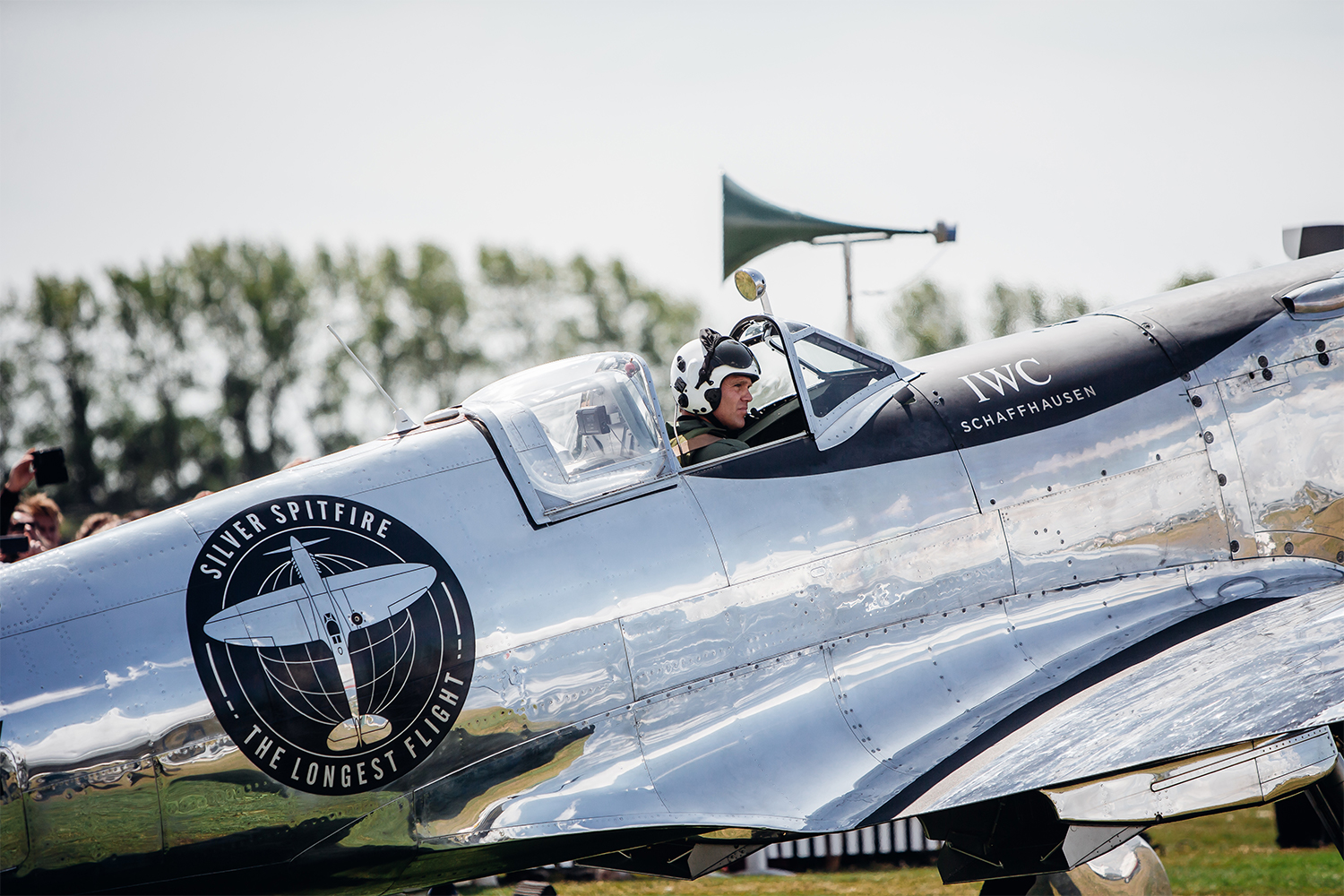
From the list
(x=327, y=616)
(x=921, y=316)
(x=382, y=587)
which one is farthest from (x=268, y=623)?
(x=921, y=316)

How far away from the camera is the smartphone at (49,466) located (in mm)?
7172

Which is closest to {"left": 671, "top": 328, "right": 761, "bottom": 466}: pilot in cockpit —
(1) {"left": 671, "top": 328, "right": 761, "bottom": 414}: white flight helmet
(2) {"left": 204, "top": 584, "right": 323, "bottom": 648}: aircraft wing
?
(1) {"left": 671, "top": 328, "right": 761, "bottom": 414}: white flight helmet

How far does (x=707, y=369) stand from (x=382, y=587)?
2.03 meters

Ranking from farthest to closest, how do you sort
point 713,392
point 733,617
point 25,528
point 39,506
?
point 39,506 → point 25,528 → point 713,392 → point 733,617

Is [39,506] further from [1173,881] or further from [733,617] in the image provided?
[1173,881]

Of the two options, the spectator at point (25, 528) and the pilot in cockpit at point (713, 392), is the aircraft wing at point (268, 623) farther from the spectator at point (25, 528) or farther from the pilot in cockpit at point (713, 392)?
the spectator at point (25, 528)

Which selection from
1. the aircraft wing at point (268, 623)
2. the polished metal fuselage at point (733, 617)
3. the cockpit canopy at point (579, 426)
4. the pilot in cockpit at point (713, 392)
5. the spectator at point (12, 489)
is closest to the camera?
the polished metal fuselage at point (733, 617)

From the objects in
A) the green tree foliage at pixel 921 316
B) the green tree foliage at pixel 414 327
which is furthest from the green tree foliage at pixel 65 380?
the green tree foliage at pixel 921 316

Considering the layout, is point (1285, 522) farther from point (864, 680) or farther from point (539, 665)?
point (539, 665)

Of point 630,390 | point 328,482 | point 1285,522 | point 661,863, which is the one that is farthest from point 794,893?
point 328,482

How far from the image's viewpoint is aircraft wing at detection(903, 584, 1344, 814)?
13.5ft

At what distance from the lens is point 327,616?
3984 millimetres

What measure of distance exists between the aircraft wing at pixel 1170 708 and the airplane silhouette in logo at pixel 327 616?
2097 mm

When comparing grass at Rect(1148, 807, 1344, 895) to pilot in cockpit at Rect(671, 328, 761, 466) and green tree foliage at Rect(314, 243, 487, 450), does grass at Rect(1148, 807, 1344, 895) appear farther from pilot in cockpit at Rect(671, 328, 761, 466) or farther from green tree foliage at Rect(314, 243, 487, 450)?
green tree foliage at Rect(314, 243, 487, 450)
